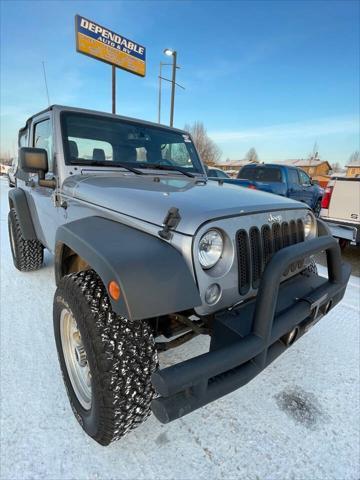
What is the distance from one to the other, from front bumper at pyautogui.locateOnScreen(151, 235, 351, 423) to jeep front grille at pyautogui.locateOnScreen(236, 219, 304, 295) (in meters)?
0.14

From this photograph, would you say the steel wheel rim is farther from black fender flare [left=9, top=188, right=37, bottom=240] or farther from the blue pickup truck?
the blue pickup truck

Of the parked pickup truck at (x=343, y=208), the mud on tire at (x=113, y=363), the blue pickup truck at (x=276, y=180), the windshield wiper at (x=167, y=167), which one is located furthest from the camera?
the blue pickup truck at (x=276, y=180)

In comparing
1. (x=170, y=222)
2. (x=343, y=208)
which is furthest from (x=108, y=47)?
(x=170, y=222)

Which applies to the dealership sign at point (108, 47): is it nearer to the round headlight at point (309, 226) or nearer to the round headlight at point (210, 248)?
the round headlight at point (309, 226)

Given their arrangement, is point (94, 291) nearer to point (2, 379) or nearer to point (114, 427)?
point (114, 427)

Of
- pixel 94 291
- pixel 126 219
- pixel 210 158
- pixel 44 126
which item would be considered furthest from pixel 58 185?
pixel 210 158

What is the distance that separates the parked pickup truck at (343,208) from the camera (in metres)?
4.80

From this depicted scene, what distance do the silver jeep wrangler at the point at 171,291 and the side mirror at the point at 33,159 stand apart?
0.04 meters

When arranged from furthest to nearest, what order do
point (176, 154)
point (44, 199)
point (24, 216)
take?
point (24, 216) < point (176, 154) < point (44, 199)

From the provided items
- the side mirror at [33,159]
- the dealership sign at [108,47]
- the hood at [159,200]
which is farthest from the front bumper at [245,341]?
the dealership sign at [108,47]

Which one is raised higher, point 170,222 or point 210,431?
point 170,222

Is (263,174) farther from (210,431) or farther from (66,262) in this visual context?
(210,431)

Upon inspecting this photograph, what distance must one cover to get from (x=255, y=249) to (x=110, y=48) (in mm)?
15903

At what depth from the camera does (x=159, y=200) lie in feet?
5.51
